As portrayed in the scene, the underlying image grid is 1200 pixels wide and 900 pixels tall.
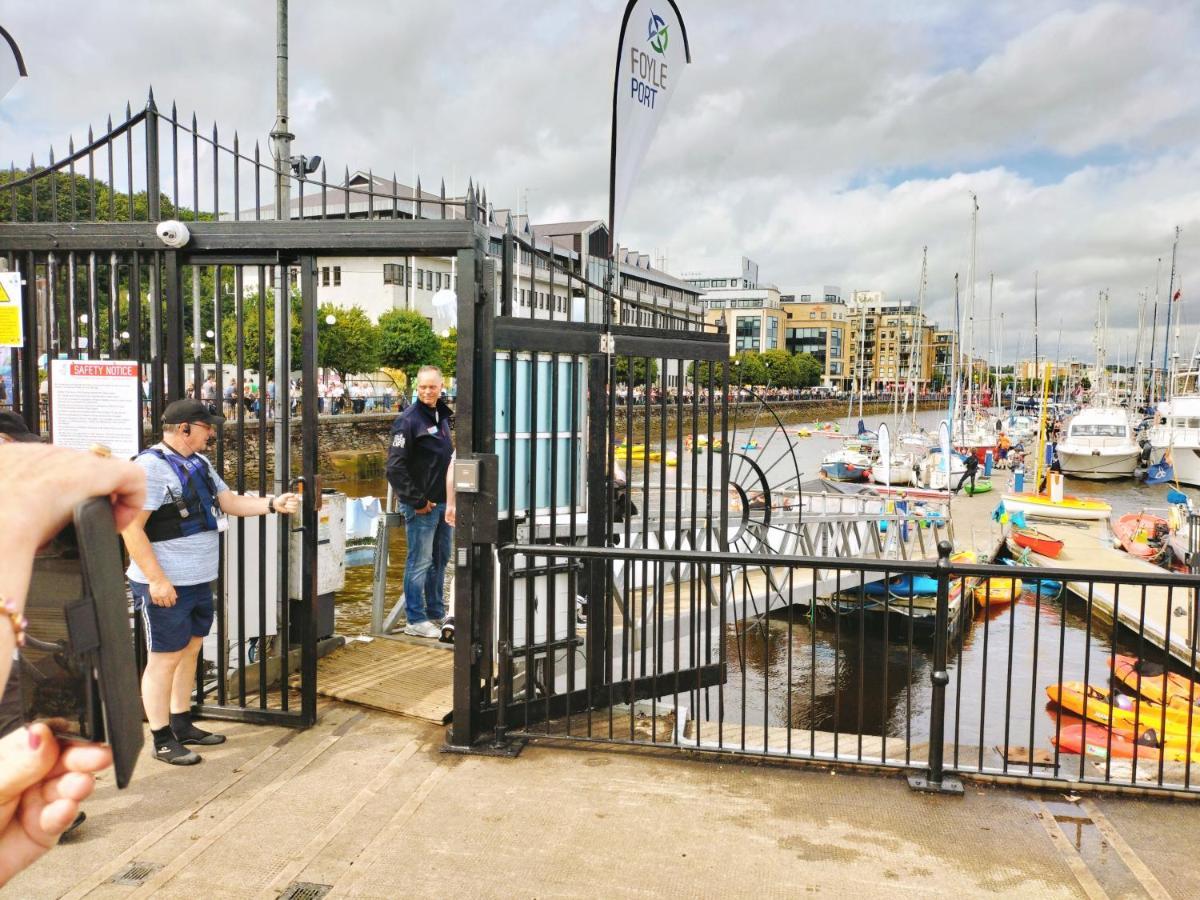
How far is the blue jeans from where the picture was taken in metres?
6.82

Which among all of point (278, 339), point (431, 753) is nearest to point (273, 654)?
point (431, 753)

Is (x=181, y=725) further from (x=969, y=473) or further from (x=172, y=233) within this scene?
(x=969, y=473)

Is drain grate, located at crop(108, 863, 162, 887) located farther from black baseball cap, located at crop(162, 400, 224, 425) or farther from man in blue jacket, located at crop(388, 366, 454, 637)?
man in blue jacket, located at crop(388, 366, 454, 637)

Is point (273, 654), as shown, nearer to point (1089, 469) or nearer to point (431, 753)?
point (431, 753)

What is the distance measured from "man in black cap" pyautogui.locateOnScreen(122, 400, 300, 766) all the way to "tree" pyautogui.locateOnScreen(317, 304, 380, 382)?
1385 inches

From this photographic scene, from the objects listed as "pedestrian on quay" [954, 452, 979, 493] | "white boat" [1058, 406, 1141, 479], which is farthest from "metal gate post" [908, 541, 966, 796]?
"white boat" [1058, 406, 1141, 479]

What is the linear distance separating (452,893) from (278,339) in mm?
3081

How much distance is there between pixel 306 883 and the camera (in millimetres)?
3441

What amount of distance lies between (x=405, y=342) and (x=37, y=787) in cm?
4588

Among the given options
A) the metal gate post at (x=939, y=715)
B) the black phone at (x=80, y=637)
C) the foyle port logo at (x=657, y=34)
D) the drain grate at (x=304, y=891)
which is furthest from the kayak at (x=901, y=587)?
the black phone at (x=80, y=637)

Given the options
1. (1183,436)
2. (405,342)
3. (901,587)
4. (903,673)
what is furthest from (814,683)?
(405,342)

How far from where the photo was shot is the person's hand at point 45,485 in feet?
4.18

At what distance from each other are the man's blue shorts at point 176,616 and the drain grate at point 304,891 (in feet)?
5.24

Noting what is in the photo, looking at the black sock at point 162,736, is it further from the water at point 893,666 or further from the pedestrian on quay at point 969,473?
the pedestrian on quay at point 969,473
